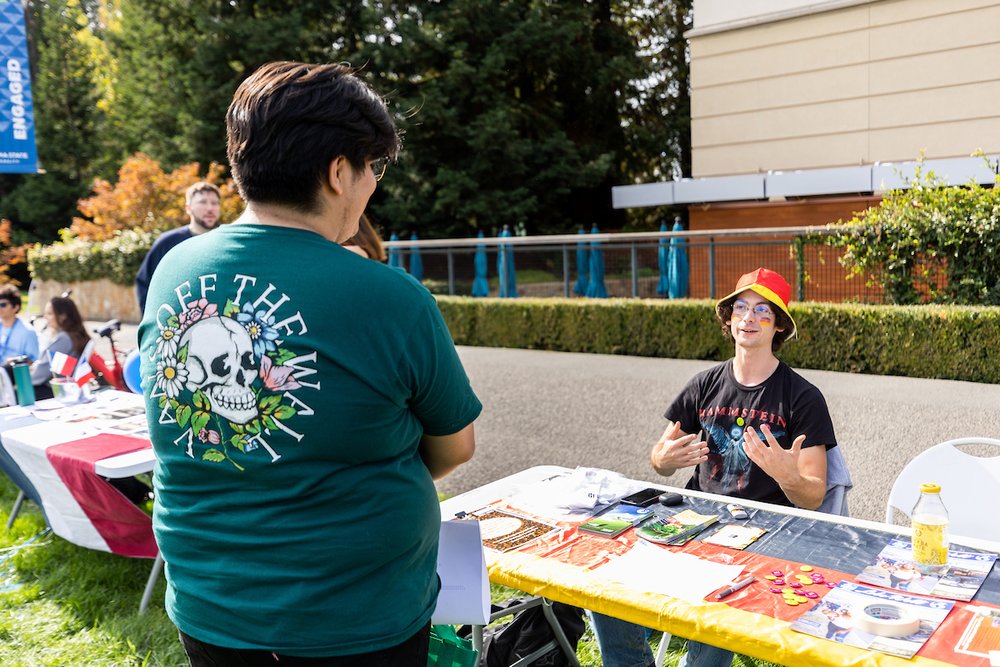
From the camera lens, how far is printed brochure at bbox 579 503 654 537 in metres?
2.57

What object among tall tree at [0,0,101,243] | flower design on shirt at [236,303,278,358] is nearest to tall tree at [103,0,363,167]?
tall tree at [0,0,101,243]

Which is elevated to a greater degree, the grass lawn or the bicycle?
the bicycle

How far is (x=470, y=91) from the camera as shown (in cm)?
2039

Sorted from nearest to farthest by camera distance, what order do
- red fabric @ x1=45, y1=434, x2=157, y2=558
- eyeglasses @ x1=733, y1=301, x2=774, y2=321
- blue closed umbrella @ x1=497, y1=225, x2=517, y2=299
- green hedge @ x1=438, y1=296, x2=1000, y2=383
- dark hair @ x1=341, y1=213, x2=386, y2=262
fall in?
eyeglasses @ x1=733, y1=301, x2=774, y2=321 < red fabric @ x1=45, y1=434, x2=157, y2=558 < dark hair @ x1=341, y1=213, x2=386, y2=262 < green hedge @ x1=438, y1=296, x2=1000, y2=383 < blue closed umbrella @ x1=497, y1=225, x2=517, y2=299

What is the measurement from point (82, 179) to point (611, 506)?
110 feet

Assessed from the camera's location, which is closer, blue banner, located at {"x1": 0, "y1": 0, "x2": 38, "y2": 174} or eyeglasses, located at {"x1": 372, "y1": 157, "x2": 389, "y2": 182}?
eyeglasses, located at {"x1": 372, "y1": 157, "x2": 389, "y2": 182}

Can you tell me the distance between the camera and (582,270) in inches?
485

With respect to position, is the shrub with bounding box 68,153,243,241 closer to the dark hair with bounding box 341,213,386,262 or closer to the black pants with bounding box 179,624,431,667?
Result: the dark hair with bounding box 341,213,386,262

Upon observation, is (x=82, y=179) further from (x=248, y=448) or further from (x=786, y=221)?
(x=248, y=448)

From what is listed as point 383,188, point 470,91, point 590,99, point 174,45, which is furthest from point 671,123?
point 174,45

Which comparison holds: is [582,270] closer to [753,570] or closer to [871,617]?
[753,570]

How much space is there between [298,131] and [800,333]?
7.92m

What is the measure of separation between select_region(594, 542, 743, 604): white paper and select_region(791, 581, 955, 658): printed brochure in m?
0.25

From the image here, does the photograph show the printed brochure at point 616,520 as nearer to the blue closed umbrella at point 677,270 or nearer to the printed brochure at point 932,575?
the printed brochure at point 932,575
